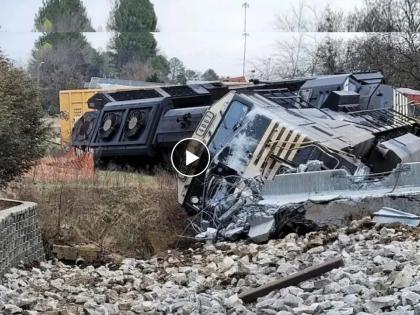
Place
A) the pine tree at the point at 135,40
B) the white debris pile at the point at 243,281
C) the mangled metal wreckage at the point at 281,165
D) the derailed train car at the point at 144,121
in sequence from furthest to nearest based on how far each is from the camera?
the pine tree at the point at 135,40 < the derailed train car at the point at 144,121 < the mangled metal wreckage at the point at 281,165 < the white debris pile at the point at 243,281

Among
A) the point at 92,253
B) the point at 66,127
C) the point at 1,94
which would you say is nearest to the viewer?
the point at 1,94

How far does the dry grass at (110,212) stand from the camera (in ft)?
37.0

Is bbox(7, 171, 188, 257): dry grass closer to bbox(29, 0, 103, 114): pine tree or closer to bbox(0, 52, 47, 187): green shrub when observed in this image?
bbox(0, 52, 47, 187): green shrub

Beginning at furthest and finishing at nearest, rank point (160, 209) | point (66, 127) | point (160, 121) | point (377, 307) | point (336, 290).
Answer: point (66, 127), point (160, 121), point (160, 209), point (336, 290), point (377, 307)

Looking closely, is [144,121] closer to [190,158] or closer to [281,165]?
[190,158]

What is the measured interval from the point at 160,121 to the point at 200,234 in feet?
13.9

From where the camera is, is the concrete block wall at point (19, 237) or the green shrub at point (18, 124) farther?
the green shrub at point (18, 124)

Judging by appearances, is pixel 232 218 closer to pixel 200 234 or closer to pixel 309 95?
pixel 200 234

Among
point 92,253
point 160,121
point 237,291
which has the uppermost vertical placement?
point 160,121

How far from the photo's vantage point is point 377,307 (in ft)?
16.7

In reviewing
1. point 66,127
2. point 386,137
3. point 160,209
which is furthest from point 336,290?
point 66,127

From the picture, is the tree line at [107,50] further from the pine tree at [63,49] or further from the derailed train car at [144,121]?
the derailed train car at [144,121]

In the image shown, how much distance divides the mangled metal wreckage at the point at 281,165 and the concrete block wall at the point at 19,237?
8.93 feet
